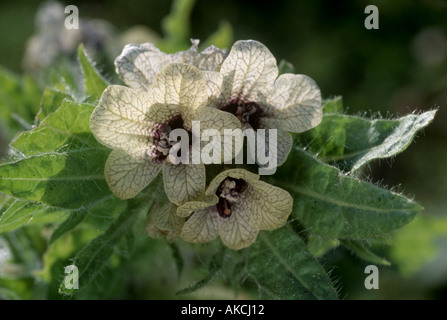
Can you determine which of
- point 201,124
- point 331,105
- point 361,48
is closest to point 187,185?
point 201,124

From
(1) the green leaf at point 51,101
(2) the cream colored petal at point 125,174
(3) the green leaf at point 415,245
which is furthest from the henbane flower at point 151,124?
(3) the green leaf at point 415,245

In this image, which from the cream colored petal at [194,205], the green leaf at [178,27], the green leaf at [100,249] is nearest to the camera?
the cream colored petal at [194,205]

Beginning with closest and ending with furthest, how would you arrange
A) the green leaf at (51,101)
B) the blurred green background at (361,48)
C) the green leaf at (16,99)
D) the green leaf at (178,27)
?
1. the green leaf at (51,101)
2. the green leaf at (16,99)
3. the green leaf at (178,27)
4. the blurred green background at (361,48)

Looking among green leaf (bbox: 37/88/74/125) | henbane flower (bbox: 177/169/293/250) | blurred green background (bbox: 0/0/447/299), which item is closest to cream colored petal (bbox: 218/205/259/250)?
henbane flower (bbox: 177/169/293/250)

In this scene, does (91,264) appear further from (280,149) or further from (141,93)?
(280,149)

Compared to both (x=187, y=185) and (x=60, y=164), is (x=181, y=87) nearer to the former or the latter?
(x=187, y=185)

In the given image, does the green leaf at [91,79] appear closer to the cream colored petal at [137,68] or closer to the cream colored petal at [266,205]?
the cream colored petal at [137,68]

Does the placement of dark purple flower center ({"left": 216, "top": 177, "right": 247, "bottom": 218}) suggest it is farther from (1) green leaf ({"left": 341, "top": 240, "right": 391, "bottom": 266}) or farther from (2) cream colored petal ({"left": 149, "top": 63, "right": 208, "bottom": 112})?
(1) green leaf ({"left": 341, "top": 240, "right": 391, "bottom": 266})
